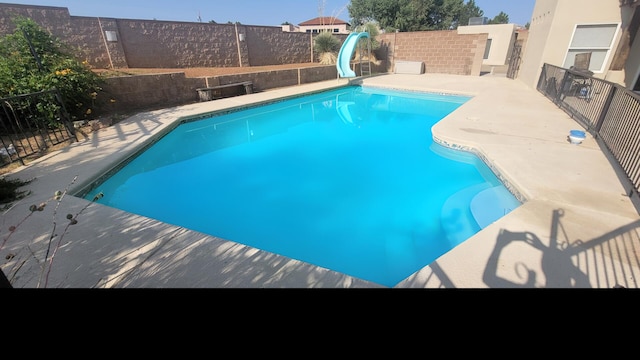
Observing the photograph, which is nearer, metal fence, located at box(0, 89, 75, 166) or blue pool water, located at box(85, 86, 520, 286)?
blue pool water, located at box(85, 86, 520, 286)

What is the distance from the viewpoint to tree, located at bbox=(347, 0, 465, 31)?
99.8ft

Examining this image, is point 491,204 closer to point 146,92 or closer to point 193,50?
point 146,92

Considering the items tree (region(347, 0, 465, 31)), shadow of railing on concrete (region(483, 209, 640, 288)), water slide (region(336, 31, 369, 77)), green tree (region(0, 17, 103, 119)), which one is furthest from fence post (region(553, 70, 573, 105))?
tree (region(347, 0, 465, 31))

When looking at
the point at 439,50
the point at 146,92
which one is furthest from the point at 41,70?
the point at 439,50

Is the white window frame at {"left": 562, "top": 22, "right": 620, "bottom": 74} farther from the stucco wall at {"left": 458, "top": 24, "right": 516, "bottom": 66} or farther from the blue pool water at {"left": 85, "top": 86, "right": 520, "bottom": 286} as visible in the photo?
the stucco wall at {"left": 458, "top": 24, "right": 516, "bottom": 66}

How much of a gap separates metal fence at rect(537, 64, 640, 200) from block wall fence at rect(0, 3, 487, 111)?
8043 mm

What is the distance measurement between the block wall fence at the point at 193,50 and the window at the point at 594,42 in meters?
6.33

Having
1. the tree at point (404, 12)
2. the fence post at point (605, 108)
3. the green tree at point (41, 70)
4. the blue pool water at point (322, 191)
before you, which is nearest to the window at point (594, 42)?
the fence post at point (605, 108)

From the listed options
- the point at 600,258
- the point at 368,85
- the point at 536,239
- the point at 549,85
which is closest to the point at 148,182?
the point at 536,239

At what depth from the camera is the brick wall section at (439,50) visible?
48.0 ft

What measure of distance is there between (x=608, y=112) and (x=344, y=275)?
5.87 meters

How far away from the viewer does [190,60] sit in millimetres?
11430
